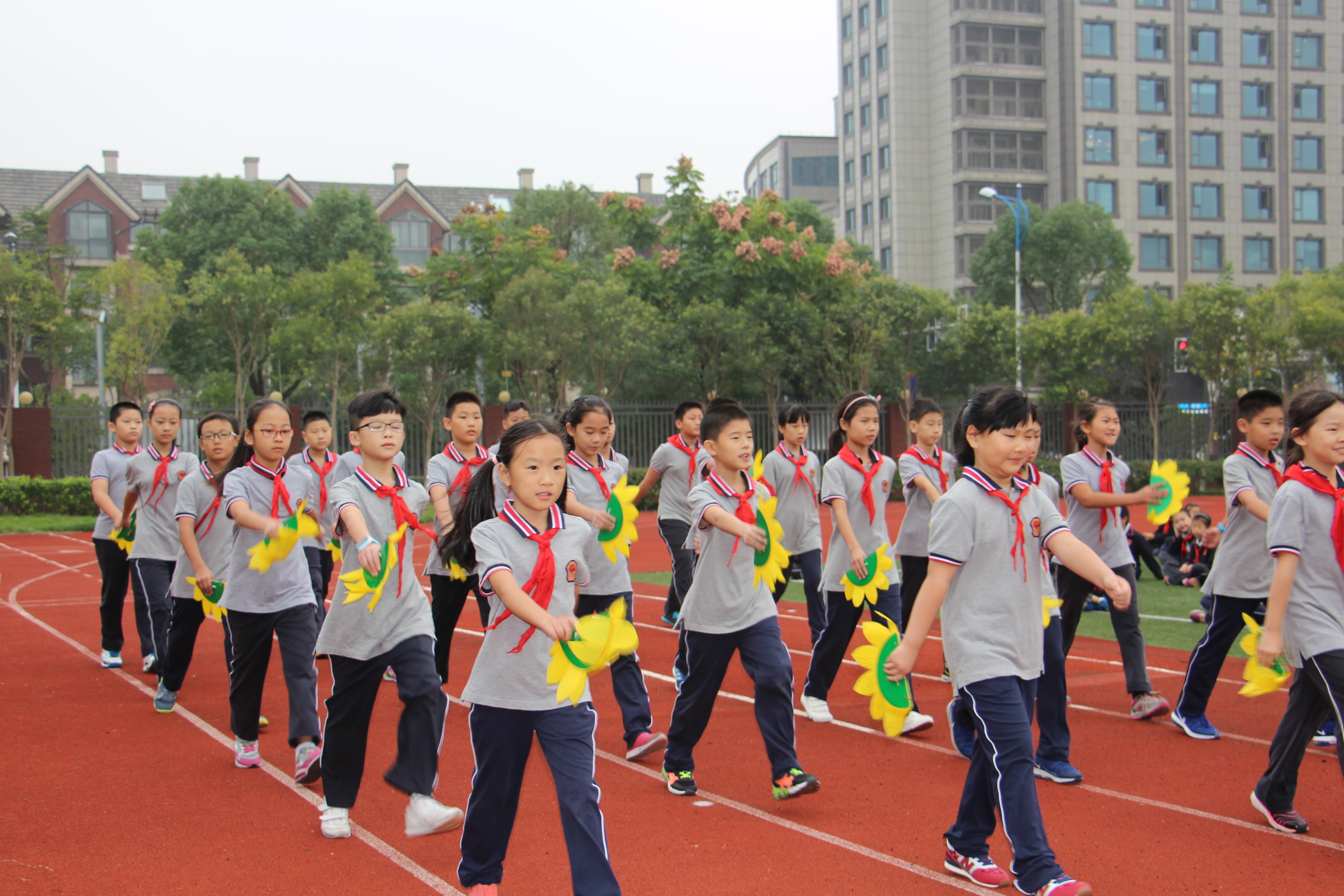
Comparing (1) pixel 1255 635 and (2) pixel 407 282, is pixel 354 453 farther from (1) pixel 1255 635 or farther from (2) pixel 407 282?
(2) pixel 407 282

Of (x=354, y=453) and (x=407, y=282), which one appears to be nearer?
(x=354, y=453)

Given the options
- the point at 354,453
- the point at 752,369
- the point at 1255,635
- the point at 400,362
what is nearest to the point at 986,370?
the point at 752,369

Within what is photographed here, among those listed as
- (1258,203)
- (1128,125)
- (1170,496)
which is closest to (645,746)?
(1170,496)

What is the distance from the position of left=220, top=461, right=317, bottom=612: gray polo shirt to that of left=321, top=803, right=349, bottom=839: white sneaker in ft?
3.69

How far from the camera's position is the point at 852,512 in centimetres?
631

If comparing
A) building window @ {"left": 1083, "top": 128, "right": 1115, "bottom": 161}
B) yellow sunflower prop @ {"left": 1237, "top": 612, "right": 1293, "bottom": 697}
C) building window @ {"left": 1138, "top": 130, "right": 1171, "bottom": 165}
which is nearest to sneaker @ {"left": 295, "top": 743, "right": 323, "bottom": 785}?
yellow sunflower prop @ {"left": 1237, "top": 612, "right": 1293, "bottom": 697}

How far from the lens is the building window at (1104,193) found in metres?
50.1

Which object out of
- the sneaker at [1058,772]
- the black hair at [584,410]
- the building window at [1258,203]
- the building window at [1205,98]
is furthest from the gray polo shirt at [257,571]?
the building window at [1258,203]

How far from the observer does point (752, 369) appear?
24.3m

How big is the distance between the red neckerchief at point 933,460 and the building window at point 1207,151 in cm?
5165

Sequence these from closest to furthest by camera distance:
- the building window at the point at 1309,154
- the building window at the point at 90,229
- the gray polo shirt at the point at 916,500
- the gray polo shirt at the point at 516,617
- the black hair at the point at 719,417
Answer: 1. the gray polo shirt at the point at 516,617
2. the black hair at the point at 719,417
3. the gray polo shirt at the point at 916,500
4. the building window at the point at 90,229
5. the building window at the point at 1309,154

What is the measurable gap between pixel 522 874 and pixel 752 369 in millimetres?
20803

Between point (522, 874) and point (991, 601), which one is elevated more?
point (991, 601)

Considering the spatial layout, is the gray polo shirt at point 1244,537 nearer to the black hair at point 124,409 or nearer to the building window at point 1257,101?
the black hair at point 124,409
